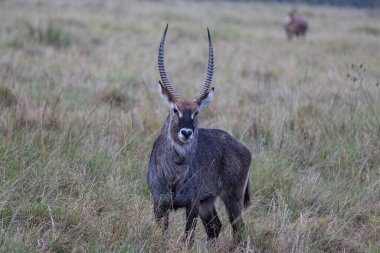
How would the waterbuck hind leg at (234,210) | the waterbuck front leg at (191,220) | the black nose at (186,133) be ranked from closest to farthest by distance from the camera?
the black nose at (186,133), the waterbuck front leg at (191,220), the waterbuck hind leg at (234,210)

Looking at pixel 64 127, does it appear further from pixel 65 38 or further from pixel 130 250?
pixel 65 38

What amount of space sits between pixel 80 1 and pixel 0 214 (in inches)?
840

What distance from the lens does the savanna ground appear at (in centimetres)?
400

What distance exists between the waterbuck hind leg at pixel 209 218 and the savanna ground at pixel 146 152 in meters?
0.11

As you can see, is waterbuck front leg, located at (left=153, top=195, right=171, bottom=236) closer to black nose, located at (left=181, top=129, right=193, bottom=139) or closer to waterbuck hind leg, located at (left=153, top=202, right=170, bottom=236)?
waterbuck hind leg, located at (left=153, top=202, right=170, bottom=236)

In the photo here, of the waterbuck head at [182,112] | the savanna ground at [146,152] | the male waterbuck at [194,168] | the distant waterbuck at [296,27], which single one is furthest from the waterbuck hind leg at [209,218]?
the distant waterbuck at [296,27]

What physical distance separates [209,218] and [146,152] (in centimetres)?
131

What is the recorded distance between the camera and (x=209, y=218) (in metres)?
4.54

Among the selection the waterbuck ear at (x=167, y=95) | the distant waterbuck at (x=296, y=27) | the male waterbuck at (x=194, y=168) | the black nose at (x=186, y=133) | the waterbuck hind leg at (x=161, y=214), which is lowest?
the distant waterbuck at (x=296, y=27)

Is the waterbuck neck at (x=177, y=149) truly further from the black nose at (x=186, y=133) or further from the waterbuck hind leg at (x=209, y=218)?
the waterbuck hind leg at (x=209, y=218)

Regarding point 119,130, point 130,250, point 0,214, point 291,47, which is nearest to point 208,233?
point 130,250

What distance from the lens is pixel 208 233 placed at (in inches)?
177

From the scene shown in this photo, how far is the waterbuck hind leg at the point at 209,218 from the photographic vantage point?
450cm

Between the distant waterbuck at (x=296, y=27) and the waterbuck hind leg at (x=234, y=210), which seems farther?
the distant waterbuck at (x=296, y=27)
